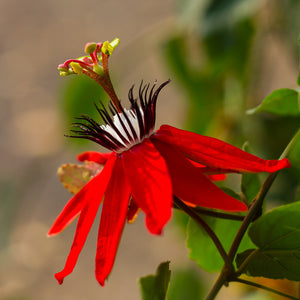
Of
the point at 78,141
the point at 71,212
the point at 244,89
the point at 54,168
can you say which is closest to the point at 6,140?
the point at 54,168

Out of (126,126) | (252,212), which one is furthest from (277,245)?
(126,126)

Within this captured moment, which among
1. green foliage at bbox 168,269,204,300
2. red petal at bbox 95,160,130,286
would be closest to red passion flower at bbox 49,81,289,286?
red petal at bbox 95,160,130,286

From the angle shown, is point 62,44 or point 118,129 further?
point 62,44

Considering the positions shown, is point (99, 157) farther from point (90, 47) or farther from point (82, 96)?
point (82, 96)

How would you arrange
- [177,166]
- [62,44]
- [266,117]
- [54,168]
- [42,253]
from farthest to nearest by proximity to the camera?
1. [62,44]
2. [54,168]
3. [42,253]
4. [266,117]
5. [177,166]

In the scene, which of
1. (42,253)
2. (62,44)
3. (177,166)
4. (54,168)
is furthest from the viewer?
(62,44)

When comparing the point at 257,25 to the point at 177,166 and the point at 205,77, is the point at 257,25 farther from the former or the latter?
the point at 177,166
